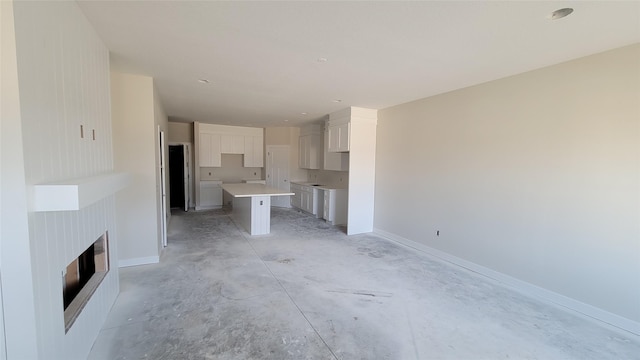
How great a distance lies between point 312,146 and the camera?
25.9 ft

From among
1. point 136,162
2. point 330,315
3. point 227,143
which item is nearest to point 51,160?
point 136,162

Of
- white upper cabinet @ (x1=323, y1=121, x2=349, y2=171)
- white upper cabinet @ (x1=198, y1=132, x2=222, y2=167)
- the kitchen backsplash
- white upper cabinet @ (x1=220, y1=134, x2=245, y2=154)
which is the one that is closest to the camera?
white upper cabinet @ (x1=323, y1=121, x2=349, y2=171)

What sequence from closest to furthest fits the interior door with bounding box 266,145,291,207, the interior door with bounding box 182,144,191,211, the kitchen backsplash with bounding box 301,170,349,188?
the kitchen backsplash with bounding box 301,170,349,188 < the interior door with bounding box 182,144,191,211 < the interior door with bounding box 266,145,291,207

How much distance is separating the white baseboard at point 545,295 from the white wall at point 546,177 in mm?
34

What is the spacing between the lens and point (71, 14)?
1.87 m

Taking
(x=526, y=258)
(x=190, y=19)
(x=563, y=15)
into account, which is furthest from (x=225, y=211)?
(x=563, y=15)

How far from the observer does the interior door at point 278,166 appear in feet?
28.4

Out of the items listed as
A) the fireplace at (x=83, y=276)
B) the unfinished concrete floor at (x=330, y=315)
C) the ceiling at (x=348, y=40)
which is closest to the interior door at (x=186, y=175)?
the unfinished concrete floor at (x=330, y=315)

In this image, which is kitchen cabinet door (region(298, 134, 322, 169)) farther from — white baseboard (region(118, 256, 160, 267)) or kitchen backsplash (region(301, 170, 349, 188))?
white baseboard (region(118, 256, 160, 267))

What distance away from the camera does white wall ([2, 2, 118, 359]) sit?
1.29 m

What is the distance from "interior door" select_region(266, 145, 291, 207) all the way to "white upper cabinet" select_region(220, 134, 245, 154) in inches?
33.1

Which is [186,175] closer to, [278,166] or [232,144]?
[232,144]

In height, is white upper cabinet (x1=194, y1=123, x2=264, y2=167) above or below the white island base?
above

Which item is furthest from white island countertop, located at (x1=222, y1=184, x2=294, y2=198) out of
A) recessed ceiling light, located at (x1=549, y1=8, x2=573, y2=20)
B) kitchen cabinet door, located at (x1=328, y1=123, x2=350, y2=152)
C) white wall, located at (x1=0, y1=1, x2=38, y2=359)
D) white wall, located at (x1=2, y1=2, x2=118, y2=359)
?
recessed ceiling light, located at (x1=549, y1=8, x2=573, y2=20)
